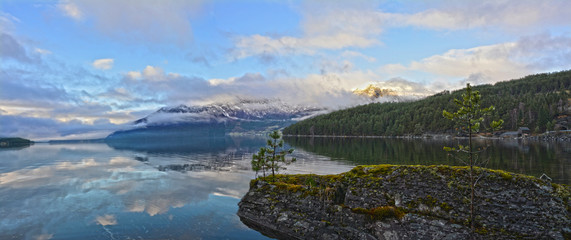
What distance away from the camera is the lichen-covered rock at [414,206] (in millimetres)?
Answer: 21516

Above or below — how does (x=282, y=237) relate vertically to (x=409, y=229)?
below

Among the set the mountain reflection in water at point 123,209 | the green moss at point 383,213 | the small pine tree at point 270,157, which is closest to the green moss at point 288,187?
the mountain reflection in water at point 123,209

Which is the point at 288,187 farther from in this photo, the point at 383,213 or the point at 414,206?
the point at 414,206

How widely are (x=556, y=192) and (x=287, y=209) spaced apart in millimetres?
23215

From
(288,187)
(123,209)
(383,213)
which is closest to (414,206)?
(383,213)

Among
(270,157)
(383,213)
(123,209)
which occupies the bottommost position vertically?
(123,209)

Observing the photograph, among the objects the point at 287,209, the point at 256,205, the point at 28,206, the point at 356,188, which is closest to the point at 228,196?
the point at 256,205

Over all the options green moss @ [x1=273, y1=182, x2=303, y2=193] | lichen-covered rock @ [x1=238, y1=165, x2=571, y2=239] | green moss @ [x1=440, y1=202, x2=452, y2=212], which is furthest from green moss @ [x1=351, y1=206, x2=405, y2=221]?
green moss @ [x1=273, y1=182, x2=303, y2=193]

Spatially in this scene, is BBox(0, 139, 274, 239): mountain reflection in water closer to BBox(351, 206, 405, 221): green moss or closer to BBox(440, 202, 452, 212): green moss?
BBox(351, 206, 405, 221): green moss

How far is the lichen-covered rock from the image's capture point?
70.6ft

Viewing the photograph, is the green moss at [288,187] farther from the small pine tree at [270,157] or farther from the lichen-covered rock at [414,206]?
the small pine tree at [270,157]

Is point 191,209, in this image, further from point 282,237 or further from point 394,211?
point 394,211

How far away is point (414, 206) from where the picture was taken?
2533 centimetres

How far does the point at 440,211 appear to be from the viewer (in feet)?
78.7
